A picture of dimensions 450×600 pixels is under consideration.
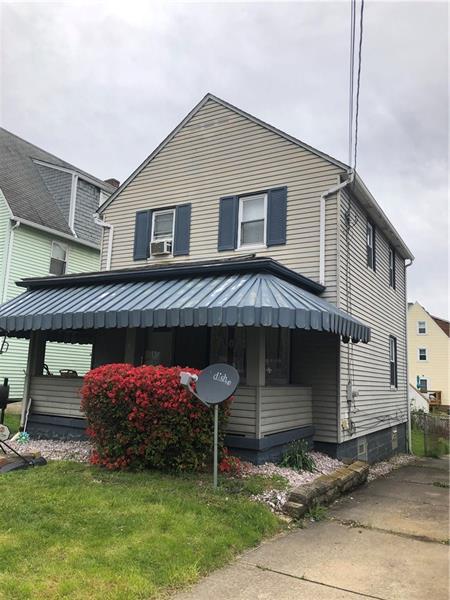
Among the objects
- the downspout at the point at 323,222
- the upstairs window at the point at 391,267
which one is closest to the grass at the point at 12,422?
the downspout at the point at 323,222

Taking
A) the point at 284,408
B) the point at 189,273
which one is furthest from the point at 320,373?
the point at 189,273

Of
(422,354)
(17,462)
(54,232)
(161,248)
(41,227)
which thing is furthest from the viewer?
(422,354)

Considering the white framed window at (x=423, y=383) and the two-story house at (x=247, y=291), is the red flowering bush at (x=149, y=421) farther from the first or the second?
the white framed window at (x=423, y=383)

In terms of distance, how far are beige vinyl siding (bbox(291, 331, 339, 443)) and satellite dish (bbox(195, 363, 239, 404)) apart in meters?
3.86

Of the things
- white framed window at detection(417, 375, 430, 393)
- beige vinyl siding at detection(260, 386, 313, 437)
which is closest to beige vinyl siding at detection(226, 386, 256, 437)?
beige vinyl siding at detection(260, 386, 313, 437)

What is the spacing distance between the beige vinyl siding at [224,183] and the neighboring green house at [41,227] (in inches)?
193

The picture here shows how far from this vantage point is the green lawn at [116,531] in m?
3.83

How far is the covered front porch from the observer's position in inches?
307

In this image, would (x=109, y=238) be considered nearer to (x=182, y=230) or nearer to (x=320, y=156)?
(x=182, y=230)

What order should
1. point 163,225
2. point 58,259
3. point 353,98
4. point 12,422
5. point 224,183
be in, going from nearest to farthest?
point 353,98 < point 224,183 < point 12,422 < point 163,225 < point 58,259

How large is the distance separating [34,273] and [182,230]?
775 centimetres

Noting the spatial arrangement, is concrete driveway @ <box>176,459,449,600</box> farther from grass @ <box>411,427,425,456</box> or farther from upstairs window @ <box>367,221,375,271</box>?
grass @ <box>411,427,425,456</box>

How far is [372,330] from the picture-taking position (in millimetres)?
12695

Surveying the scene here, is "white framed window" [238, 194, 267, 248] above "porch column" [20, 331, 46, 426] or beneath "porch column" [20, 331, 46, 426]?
above
